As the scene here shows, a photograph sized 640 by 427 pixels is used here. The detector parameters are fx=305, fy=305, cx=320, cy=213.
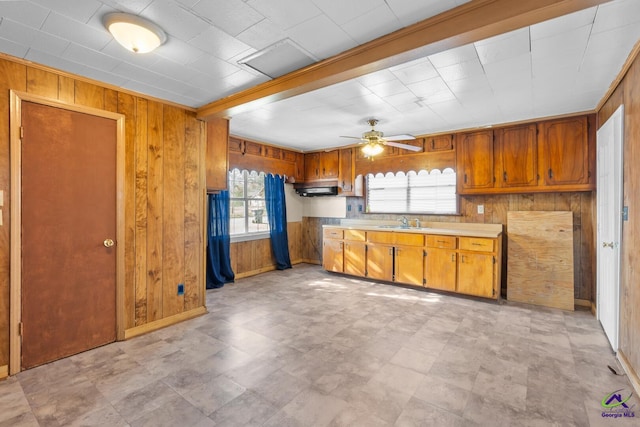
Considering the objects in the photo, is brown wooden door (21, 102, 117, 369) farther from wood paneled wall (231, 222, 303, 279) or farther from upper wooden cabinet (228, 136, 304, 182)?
wood paneled wall (231, 222, 303, 279)

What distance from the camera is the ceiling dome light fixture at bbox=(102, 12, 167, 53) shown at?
74.4 inches

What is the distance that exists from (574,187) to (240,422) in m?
4.58

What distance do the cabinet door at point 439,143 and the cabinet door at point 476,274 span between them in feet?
5.69

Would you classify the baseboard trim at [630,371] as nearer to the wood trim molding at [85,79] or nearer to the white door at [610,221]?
the white door at [610,221]

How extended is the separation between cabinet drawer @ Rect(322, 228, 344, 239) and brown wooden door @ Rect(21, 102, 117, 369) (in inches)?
140

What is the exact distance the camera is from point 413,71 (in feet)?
8.76

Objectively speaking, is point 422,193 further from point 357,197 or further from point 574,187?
point 574,187

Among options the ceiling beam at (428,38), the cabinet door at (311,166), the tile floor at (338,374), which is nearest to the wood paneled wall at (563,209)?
the tile floor at (338,374)

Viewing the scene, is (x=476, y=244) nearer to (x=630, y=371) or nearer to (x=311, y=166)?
(x=630, y=371)

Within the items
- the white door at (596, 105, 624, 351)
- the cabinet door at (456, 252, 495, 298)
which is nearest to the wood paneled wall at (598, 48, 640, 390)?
the white door at (596, 105, 624, 351)

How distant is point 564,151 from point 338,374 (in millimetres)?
4033

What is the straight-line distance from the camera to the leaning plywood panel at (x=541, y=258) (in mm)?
3951

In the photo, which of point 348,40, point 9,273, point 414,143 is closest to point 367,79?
point 348,40

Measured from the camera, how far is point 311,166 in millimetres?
6543
